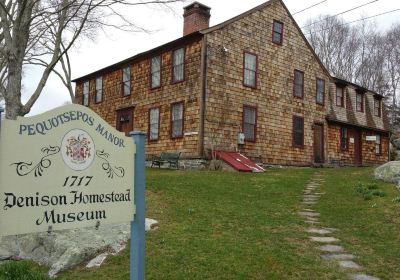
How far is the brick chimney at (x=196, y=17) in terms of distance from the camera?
72.0 ft

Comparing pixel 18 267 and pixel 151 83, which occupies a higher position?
pixel 151 83

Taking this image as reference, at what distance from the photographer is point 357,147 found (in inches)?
1137

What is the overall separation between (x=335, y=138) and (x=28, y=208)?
25.2 m

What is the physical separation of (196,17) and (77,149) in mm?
19153

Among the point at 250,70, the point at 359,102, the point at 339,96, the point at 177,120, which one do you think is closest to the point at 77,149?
the point at 177,120

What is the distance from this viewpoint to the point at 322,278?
590 centimetres

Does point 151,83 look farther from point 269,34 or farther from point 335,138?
point 335,138

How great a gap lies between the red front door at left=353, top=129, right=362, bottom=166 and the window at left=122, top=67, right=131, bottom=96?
15.2m

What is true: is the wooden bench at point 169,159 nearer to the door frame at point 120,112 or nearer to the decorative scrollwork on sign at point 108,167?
the door frame at point 120,112

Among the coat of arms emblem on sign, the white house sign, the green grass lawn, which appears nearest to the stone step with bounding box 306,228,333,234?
the green grass lawn

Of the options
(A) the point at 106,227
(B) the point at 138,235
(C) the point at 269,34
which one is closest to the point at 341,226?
(A) the point at 106,227

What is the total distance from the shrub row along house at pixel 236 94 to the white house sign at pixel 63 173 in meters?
15.1

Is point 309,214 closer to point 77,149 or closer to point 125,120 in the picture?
point 77,149

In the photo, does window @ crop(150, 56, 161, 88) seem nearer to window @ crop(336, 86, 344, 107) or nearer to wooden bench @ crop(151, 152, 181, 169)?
wooden bench @ crop(151, 152, 181, 169)
